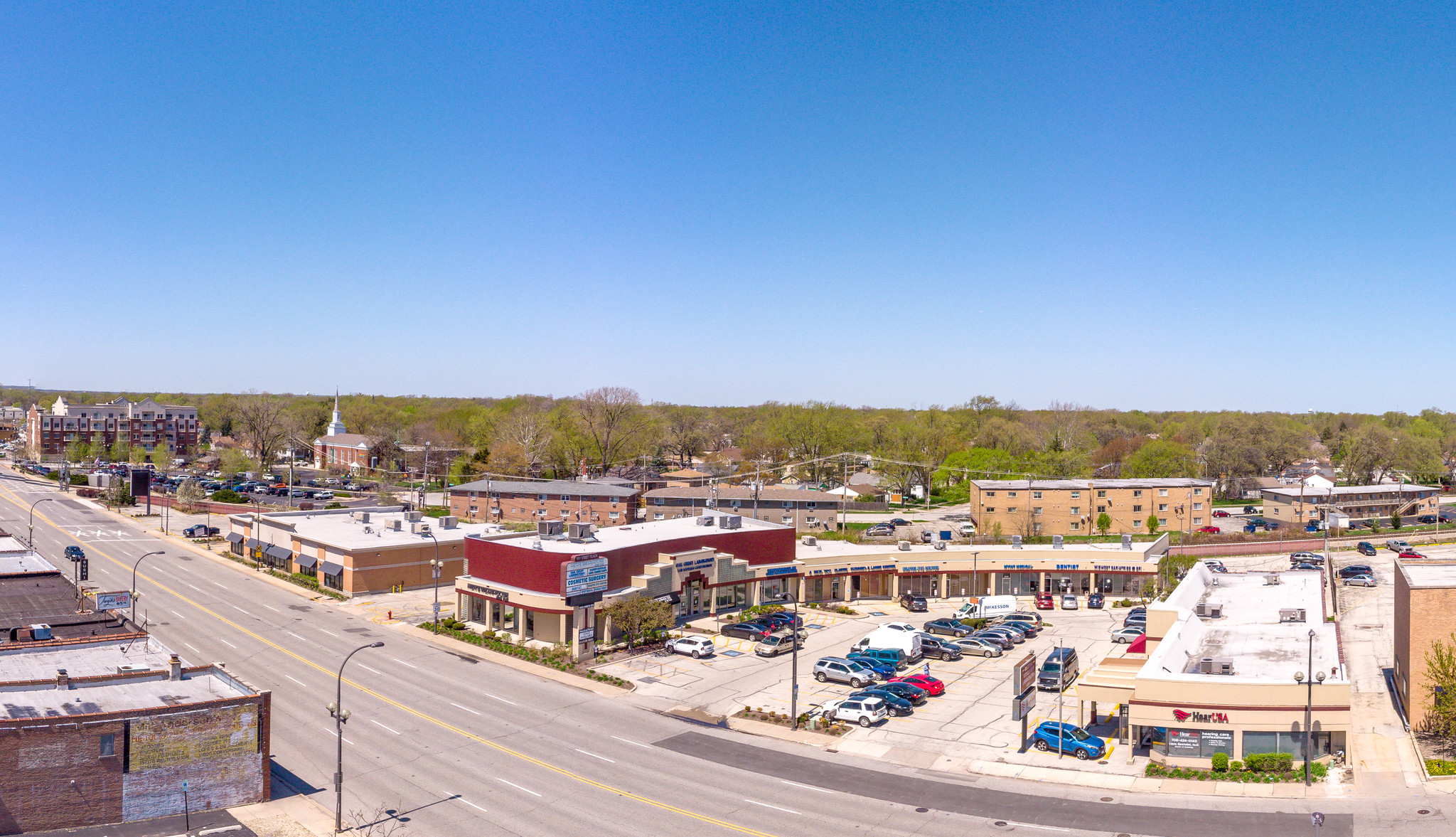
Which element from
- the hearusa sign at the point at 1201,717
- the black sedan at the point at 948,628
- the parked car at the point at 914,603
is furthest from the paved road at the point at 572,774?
the parked car at the point at 914,603

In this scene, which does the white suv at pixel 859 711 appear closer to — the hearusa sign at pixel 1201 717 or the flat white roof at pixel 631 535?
the hearusa sign at pixel 1201 717

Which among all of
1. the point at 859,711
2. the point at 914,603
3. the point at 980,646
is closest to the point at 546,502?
the point at 914,603

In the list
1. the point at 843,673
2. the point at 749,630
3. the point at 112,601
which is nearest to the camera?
the point at 112,601

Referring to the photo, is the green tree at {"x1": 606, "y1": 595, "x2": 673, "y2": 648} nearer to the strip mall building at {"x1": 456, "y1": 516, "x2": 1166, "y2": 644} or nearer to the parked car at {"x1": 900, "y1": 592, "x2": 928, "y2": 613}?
the strip mall building at {"x1": 456, "y1": 516, "x2": 1166, "y2": 644}

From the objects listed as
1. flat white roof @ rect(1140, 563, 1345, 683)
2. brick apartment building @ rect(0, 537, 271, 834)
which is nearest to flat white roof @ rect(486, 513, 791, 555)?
brick apartment building @ rect(0, 537, 271, 834)

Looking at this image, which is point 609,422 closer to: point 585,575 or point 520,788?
point 585,575

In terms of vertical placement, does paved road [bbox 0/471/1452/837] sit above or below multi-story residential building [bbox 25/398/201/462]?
below

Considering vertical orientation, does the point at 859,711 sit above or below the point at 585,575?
below
